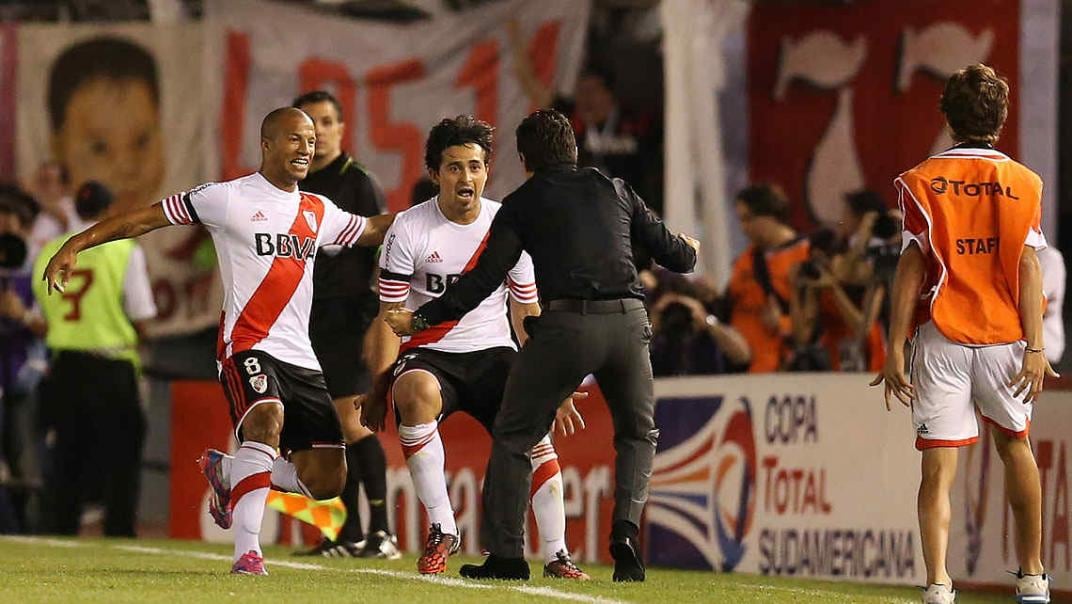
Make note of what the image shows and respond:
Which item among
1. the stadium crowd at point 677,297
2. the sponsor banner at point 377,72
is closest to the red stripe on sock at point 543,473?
the stadium crowd at point 677,297

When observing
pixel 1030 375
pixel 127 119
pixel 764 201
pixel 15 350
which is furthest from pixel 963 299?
pixel 127 119

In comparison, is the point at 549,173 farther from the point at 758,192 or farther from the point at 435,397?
the point at 758,192

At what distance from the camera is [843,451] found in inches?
522

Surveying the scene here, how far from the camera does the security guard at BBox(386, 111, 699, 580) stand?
984 centimetres

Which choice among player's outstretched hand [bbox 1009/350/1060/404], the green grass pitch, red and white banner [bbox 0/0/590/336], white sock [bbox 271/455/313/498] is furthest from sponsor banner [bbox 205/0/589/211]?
player's outstretched hand [bbox 1009/350/1060/404]

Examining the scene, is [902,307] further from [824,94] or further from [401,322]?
[824,94]

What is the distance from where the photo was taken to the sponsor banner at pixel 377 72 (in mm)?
18984

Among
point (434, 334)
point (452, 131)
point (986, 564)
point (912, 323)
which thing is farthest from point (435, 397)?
point (986, 564)

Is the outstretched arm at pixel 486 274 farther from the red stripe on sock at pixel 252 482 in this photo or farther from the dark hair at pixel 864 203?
the dark hair at pixel 864 203

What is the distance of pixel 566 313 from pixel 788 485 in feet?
13.5

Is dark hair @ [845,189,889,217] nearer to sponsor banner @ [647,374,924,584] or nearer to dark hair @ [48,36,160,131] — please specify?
sponsor banner @ [647,374,924,584]

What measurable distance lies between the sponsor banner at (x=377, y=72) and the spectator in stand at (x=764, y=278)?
374 centimetres

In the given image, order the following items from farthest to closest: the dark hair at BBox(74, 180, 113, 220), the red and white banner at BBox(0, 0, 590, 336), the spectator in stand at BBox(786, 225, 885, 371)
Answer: the red and white banner at BBox(0, 0, 590, 336)
the dark hair at BBox(74, 180, 113, 220)
the spectator in stand at BBox(786, 225, 885, 371)

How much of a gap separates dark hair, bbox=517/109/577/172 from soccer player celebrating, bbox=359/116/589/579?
71 cm
